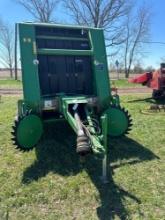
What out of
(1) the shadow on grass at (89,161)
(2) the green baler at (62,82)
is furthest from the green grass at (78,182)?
(2) the green baler at (62,82)

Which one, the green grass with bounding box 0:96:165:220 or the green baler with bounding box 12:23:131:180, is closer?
the green grass with bounding box 0:96:165:220

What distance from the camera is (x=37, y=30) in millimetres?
5391

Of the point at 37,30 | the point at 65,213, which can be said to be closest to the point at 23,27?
the point at 37,30

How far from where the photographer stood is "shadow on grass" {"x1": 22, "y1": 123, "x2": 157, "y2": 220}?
350 centimetres

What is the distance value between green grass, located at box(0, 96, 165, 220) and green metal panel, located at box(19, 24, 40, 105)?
91 centimetres

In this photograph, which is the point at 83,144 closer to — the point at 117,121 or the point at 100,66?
the point at 117,121

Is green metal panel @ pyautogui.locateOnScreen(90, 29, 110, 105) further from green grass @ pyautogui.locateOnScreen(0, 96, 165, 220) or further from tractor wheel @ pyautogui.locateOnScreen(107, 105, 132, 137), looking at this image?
green grass @ pyautogui.locateOnScreen(0, 96, 165, 220)

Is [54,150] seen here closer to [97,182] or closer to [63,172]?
[63,172]

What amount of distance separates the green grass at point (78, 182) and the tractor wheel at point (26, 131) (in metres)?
0.27

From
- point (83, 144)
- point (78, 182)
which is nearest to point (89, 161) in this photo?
point (78, 182)

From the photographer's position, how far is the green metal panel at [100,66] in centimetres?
537

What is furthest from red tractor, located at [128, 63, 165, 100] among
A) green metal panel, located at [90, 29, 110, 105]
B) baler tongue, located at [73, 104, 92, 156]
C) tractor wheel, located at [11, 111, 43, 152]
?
baler tongue, located at [73, 104, 92, 156]

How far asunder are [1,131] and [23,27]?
2.21 m

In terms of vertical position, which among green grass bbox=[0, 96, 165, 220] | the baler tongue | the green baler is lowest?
green grass bbox=[0, 96, 165, 220]
